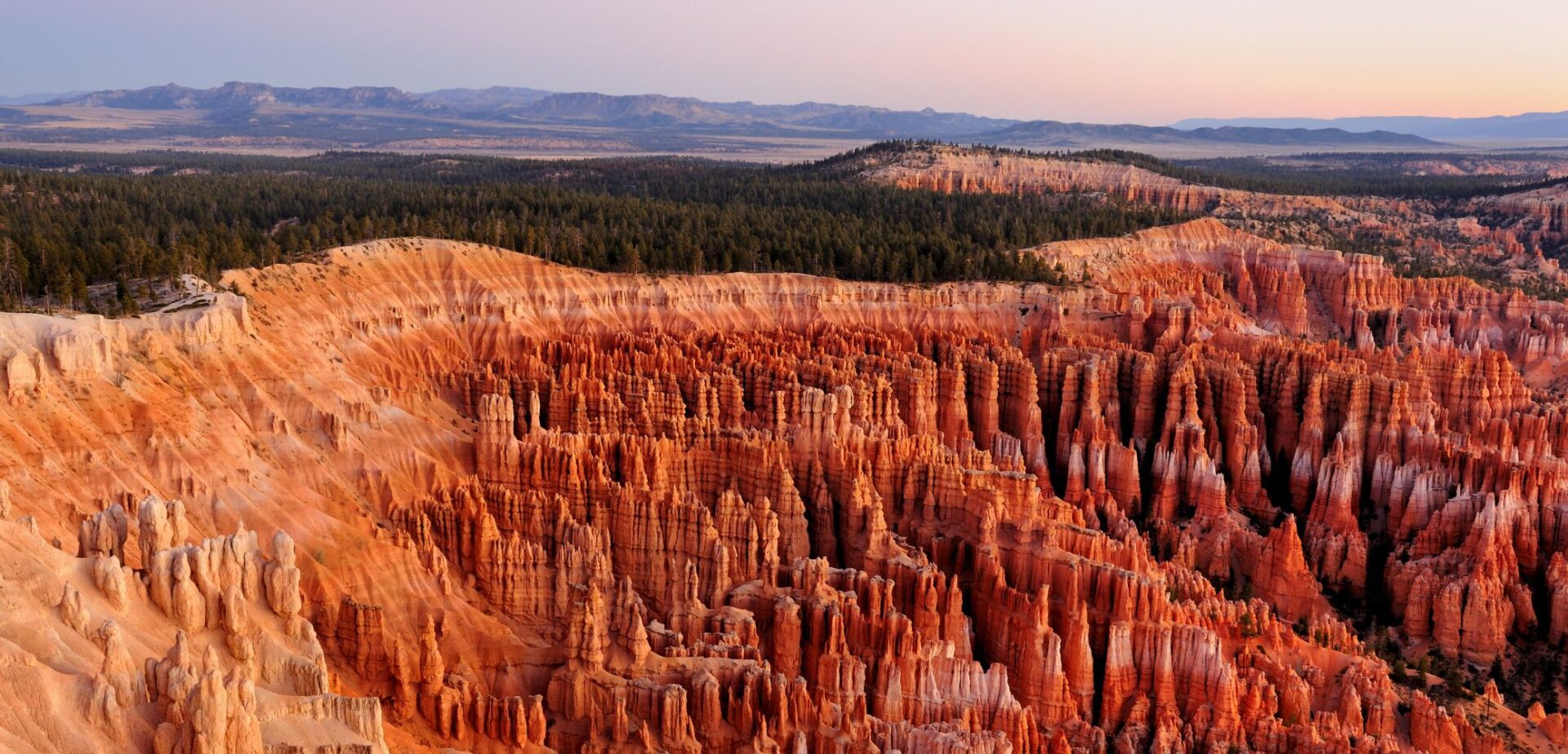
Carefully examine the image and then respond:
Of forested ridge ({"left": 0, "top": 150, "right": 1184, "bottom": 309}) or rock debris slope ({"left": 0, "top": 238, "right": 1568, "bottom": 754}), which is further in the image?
forested ridge ({"left": 0, "top": 150, "right": 1184, "bottom": 309})

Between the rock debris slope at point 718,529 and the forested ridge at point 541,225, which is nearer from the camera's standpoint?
the rock debris slope at point 718,529

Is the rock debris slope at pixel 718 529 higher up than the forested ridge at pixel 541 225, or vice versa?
the forested ridge at pixel 541 225

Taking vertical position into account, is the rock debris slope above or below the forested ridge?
below

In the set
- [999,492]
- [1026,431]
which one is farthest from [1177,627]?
[1026,431]

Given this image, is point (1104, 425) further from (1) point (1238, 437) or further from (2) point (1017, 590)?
(2) point (1017, 590)
